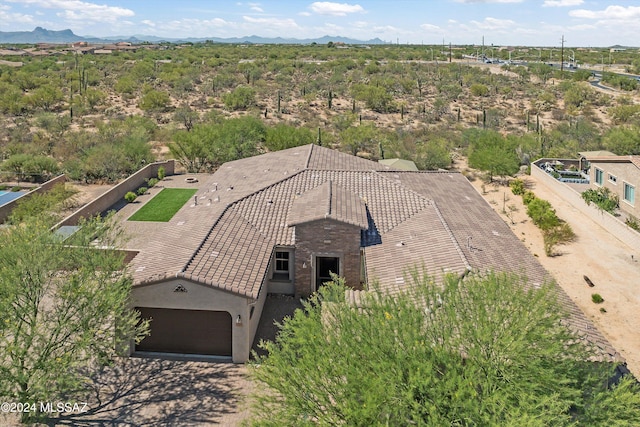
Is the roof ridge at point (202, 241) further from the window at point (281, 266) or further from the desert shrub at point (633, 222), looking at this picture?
the desert shrub at point (633, 222)

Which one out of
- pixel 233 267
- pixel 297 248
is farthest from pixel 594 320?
pixel 233 267

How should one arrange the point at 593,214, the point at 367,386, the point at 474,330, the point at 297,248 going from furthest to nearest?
the point at 593,214
the point at 297,248
the point at 474,330
the point at 367,386

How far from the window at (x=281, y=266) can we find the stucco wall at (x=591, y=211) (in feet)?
73.8

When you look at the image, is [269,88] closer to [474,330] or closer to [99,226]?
[99,226]

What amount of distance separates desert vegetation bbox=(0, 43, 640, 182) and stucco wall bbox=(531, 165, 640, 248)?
317cm

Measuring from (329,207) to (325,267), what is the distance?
2889mm

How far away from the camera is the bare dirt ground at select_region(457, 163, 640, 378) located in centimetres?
2203

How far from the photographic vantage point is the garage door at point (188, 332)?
18750mm

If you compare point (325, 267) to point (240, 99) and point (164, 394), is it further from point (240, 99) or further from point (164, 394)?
point (240, 99)

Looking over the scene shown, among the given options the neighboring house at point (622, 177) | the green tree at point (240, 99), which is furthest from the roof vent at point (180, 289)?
the green tree at point (240, 99)

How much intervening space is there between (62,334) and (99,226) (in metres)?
4.40

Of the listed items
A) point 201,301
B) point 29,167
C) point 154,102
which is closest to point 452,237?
point 201,301

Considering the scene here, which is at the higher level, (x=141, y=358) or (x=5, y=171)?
(x=5, y=171)

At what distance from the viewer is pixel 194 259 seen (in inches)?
755
